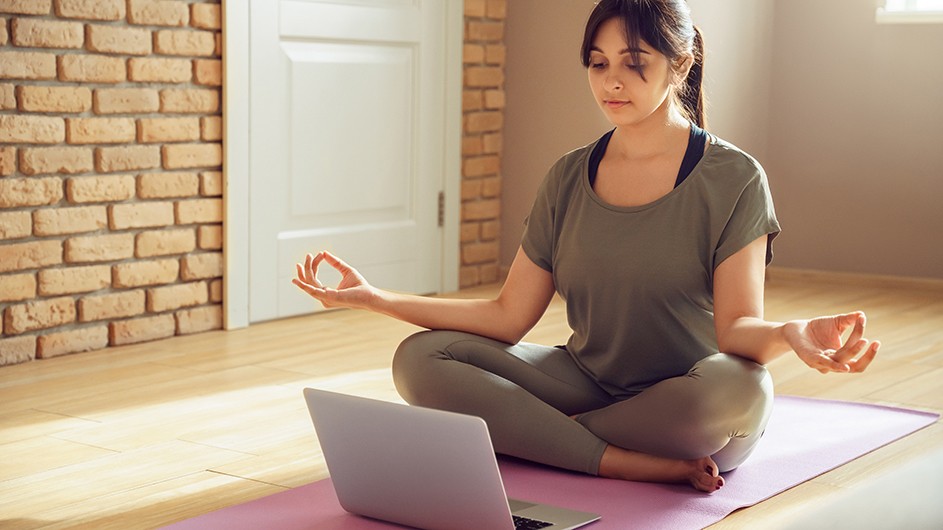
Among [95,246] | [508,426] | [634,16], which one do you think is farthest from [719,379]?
[95,246]

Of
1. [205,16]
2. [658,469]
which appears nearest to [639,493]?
[658,469]

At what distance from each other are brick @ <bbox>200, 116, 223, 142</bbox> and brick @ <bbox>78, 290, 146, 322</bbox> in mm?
428

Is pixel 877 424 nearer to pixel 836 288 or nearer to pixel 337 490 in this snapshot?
pixel 337 490

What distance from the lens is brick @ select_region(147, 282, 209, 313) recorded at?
10.2 feet

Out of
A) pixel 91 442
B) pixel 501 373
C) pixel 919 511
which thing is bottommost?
pixel 91 442

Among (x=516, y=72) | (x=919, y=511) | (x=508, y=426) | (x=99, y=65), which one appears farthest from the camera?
(x=516, y=72)

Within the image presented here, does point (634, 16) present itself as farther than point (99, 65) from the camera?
No

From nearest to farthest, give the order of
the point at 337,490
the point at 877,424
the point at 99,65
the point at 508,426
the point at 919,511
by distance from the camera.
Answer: the point at 919,511 < the point at 337,490 < the point at 508,426 < the point at 877,424 < the point at 99,65

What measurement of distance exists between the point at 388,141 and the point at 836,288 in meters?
1.60

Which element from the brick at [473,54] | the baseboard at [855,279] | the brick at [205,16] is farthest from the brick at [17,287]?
the baseboard at [855,279]

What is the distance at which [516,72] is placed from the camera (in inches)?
162

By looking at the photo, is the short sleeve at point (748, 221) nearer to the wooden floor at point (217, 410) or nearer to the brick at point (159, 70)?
the wooden floor at point (217, 410)

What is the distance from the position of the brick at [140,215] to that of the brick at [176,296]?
17 centimetres

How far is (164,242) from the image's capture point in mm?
3100
